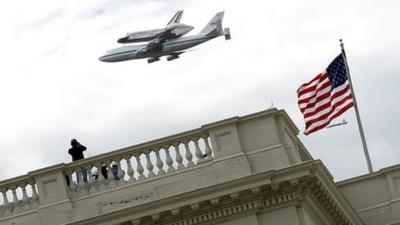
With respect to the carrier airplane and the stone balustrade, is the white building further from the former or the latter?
the carrier airplane

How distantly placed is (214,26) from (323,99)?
47.7 m

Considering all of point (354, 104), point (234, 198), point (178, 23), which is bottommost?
point (234, 198)

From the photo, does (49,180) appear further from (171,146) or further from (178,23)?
(178,23)

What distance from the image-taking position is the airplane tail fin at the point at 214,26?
87.4 metres

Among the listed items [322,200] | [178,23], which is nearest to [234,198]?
[322,200]

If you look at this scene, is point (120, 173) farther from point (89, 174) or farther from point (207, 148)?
point (207, 148)

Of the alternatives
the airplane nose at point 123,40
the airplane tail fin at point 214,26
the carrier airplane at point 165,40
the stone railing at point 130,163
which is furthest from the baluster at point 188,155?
the airplane nose at point 123,40

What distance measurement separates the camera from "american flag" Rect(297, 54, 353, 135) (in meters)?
40.7

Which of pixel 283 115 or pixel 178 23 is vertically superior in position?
pixel 178 23

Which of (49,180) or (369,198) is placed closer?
(49,180)

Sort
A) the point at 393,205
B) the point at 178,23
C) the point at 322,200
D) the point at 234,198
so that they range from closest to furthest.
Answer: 1. the point at 234,198
2. the point at 322,200
3. the point at 393,205
4. the point at 178,23

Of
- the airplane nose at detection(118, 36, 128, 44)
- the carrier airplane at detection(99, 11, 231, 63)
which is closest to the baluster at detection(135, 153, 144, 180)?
the carrier airplane at detection(99, 11, 231, 63)

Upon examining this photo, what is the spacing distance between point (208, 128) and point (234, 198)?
64.5 inches

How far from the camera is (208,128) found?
112 ft
